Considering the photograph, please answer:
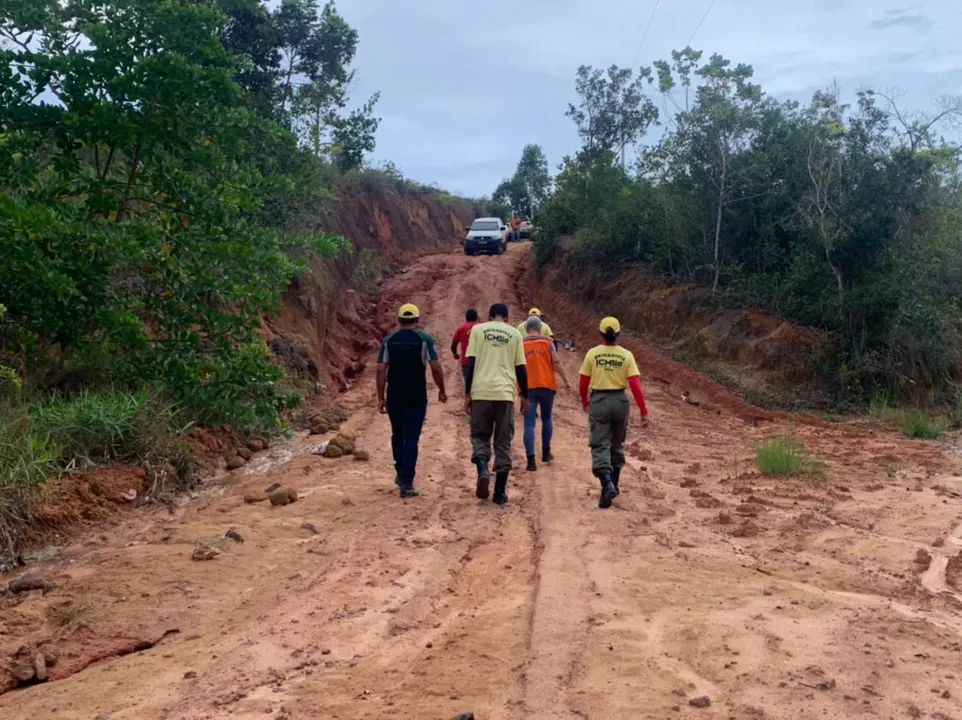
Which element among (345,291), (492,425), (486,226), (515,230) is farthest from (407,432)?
(515,230)

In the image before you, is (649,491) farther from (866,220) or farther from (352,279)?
(352,279)

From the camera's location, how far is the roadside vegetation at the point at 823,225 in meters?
15.8

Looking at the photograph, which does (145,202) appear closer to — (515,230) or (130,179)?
(130,179)

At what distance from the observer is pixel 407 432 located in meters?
8.11

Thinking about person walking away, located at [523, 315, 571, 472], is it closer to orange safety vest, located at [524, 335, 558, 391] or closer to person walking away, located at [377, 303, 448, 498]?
orange safety vest, located at [524, 335, 558, 391]

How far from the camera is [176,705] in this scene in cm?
380

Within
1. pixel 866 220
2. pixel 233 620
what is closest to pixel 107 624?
pixel 233 620

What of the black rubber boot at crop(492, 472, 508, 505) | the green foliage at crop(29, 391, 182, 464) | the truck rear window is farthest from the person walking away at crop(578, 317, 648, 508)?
the truck rear window

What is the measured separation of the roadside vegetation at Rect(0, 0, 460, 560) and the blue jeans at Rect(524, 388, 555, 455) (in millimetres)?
2622

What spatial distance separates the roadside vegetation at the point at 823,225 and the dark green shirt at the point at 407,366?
34.8 feet

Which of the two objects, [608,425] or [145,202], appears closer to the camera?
[608,425]

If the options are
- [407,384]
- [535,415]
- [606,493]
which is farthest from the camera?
[535,415]

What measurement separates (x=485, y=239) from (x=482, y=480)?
2764cm

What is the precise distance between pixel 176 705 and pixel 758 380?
48.1 ft
